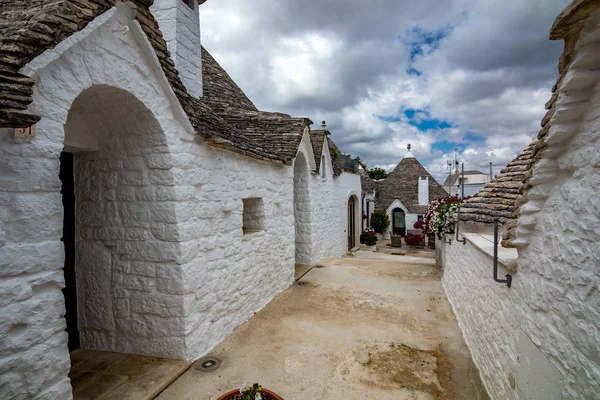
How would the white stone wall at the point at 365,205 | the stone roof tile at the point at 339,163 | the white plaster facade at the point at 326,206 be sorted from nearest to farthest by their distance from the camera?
the white plaster facade at the point at 326,206, the stone roof tile at the point at 339,163, the white stone wall at the point at 365,205

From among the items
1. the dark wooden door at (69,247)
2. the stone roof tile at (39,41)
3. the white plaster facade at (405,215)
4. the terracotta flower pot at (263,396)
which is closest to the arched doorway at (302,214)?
the stone roof tile at (39,41)

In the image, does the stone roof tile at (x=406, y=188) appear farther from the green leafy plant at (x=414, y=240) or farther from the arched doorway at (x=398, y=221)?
the green leafy plant at (x=414, y=240)

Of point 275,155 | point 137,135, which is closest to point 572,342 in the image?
point 137,135

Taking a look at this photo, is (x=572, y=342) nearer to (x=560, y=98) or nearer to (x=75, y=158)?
(x=560, y=98)

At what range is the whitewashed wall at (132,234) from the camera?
6.79 feet

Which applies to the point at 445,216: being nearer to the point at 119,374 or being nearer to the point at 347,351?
the point at 347,351

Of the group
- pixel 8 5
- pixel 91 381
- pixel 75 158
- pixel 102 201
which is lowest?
pixel 91 381

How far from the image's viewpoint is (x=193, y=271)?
368 centimetres

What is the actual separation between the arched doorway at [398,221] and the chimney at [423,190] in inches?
68.6

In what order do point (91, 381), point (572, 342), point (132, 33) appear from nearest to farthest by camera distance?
1. point (572, 342)
2. point (132, 33)
3. point (91, 381)

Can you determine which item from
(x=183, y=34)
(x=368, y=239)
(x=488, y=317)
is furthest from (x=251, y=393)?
(x=368, y=239)

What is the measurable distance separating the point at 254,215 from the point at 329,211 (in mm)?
5260

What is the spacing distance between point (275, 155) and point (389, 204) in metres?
20.3

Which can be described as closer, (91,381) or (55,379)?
(55,379)
